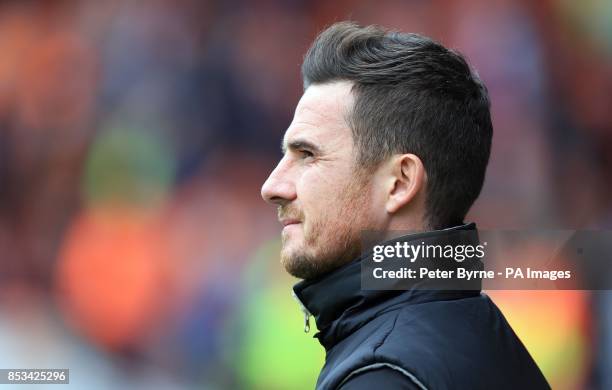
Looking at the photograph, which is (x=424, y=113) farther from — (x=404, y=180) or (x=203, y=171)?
(x=203, y=171)

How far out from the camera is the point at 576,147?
3.72 metres

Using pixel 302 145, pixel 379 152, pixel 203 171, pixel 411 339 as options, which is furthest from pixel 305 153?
pixel 203 171

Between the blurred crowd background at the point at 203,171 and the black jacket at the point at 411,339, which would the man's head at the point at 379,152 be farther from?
the blurred crowd background at the point at 203,171

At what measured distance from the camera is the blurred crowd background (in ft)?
12.2

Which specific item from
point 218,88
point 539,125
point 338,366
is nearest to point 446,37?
point 539,125

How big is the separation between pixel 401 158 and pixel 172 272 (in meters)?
2.41

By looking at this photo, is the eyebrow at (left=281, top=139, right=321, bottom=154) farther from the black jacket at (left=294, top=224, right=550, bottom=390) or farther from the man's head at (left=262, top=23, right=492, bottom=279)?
the black jacket at (left=294, top=224, right=550, bottom=390)

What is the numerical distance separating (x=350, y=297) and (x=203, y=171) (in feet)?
7.96

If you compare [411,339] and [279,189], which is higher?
[279,189]

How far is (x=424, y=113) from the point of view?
160 cm

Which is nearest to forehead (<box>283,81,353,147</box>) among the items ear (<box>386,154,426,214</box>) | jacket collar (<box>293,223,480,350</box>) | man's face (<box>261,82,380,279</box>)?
man's face (<box>261,82,380,279</box>)

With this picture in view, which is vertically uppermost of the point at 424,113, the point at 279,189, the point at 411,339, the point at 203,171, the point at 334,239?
the point at 203,171

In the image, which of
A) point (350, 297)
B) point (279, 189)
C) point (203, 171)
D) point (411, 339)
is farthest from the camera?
point (203, 171)

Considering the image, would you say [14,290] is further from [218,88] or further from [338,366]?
[338,366]
